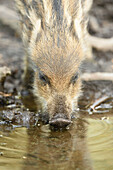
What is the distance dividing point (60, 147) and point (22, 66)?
3.98 meters

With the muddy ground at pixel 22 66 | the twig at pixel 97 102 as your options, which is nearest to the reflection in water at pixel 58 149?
the muddy ground at pixel 22 66

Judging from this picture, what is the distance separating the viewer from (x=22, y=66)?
301 inches

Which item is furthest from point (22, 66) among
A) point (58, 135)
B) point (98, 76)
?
point (58, 135)

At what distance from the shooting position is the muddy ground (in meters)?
4.93

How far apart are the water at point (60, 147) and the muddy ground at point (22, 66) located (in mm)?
358

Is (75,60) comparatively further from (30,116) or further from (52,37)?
(30,116)

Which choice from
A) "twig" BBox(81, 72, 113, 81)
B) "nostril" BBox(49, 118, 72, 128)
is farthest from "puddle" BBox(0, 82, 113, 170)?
"twig" BBox(81, 72, 113, 81)

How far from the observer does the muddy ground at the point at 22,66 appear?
493 centimetres

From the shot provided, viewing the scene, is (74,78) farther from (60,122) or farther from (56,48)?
(60,122)

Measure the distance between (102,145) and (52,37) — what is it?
198 cm

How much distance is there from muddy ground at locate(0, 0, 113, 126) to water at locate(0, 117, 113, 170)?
14.1 inches

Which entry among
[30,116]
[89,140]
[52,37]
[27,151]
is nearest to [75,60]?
[52,37]

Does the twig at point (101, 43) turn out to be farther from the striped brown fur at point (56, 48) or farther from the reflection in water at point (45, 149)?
the reflection in water at point (45, 149)

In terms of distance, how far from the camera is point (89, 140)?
4145 mm
